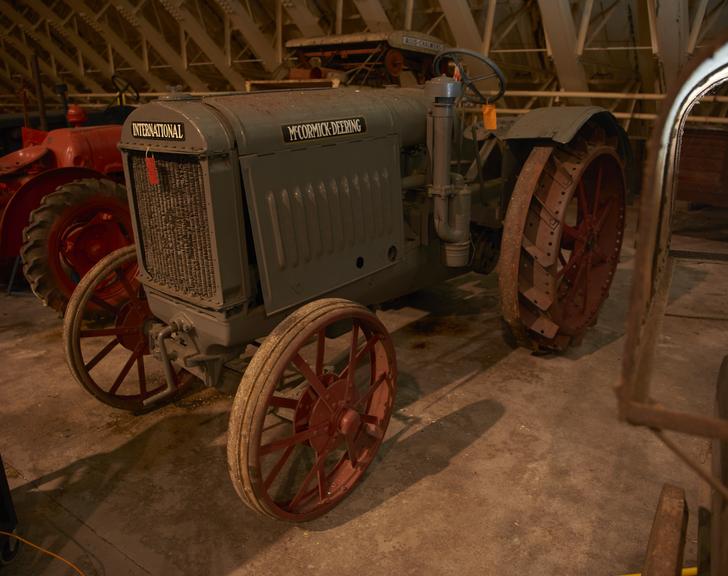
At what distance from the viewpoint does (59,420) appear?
3.17m

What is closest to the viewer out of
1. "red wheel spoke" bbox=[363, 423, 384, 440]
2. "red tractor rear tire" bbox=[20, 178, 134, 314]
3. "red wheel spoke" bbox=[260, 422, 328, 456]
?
"red wheel spoke" bbox=[260, 422, 328, 456]


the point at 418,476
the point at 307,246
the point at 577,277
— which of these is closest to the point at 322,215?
the point at 307,246

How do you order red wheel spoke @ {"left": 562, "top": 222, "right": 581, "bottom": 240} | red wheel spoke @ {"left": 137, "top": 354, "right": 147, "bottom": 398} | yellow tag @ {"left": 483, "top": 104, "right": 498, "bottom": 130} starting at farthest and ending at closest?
red wheel spoke @ {"left": 562, "top": 222, "right": 581, "bottom": 240}, yellow tag @ {"left": 483, "top": 104, "right": 498, "bottom": 130}, red wheel spoke @ {"left": 137, "top": 354, "right": 147, "bottom": 398}

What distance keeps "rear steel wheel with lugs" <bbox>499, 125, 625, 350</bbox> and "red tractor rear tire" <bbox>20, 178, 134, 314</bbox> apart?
2.72 m

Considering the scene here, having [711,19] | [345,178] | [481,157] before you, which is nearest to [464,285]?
[481,157]

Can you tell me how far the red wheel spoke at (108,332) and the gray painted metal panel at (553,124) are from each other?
2.28 m

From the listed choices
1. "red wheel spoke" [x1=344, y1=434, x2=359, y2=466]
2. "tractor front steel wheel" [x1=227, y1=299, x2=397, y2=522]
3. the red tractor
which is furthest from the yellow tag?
the red tractor

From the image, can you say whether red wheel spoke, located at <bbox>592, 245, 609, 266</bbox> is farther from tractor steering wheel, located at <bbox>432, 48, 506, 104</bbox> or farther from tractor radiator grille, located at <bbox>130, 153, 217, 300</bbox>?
tractor radiator grille, located at <bbox>130, 153, 217, 300</bbox>

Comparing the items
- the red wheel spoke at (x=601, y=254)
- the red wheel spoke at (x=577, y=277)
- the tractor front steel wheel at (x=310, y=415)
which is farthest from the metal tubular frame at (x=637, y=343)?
the red wheel spoke at (x=601, y=254)

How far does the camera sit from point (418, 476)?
2.66 metres

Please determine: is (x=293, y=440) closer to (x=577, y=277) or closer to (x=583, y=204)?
(x=577, y=277)

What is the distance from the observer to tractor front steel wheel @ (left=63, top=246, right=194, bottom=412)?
287 centimetres

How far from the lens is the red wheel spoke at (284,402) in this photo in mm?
2322

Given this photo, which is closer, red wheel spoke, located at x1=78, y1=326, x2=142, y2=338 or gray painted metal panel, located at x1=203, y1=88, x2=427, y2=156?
gray painted metal panel, located at x1=203, y1=88, x2=427, y2=156
